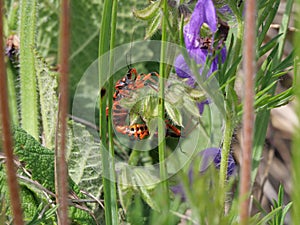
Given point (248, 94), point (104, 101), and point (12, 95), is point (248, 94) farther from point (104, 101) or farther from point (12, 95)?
point (12, 95)

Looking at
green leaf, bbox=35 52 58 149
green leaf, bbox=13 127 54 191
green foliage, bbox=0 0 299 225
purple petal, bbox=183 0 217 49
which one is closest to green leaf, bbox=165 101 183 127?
green foliage, bbox=0 0 299 225

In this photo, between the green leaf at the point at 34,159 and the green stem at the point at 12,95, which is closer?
the green leaf at the point at 34,159

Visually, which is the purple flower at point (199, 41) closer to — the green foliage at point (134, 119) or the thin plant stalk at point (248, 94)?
the green foliage at point (134, 119)

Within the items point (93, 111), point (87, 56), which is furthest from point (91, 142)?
point (87, 56)

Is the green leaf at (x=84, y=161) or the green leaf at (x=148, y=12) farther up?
the green leaf at (x=148, y=12)

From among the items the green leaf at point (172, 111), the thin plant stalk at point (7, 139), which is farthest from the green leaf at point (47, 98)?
the thin plant stalk at point (7, 139)
